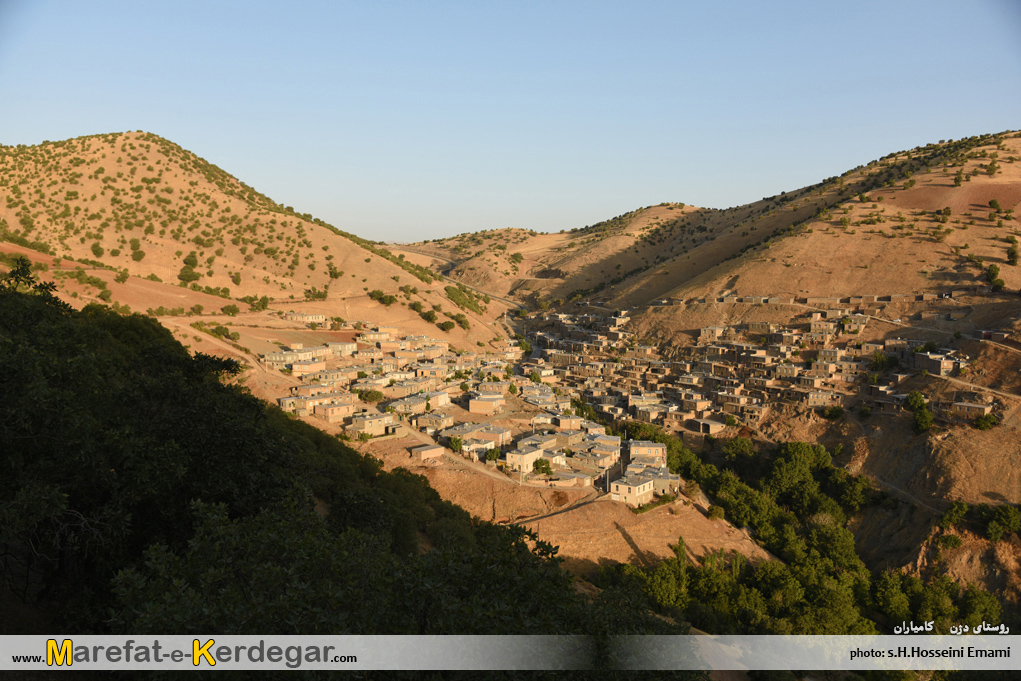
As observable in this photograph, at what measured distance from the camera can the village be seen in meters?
29.6

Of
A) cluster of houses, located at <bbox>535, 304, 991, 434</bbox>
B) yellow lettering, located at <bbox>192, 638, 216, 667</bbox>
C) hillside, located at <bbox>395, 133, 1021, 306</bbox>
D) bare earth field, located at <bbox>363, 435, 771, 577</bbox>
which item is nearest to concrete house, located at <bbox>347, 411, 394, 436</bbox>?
bare earth field, located at <bbox>363, 435, 771, 577</bbox>

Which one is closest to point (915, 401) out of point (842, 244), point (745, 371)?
point (745, 371)

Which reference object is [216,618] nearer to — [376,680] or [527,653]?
[376,680]

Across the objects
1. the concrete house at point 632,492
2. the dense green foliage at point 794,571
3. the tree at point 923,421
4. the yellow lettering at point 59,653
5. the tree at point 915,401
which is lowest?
the dense green foliage at point 794,571

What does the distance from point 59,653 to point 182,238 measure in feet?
173

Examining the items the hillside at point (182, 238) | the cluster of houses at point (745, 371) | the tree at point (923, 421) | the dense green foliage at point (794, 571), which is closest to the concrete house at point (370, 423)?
the dense green foliage at point (794, 571)

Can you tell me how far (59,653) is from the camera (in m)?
6.18

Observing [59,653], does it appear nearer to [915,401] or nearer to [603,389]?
[915,401]

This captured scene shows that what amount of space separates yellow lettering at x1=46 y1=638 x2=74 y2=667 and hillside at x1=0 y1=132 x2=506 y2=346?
124 feet

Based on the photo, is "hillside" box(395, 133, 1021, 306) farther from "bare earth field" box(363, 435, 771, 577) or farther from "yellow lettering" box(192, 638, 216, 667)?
"yellow lettering" box(192, 638, 216, 667)

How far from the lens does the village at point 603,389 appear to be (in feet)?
97.1

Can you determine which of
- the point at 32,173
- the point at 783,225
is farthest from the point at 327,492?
the point at 783,225

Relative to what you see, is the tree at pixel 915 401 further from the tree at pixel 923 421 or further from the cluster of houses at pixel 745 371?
the tree at pixel 923 421

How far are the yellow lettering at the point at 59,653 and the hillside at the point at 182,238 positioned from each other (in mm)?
37798
